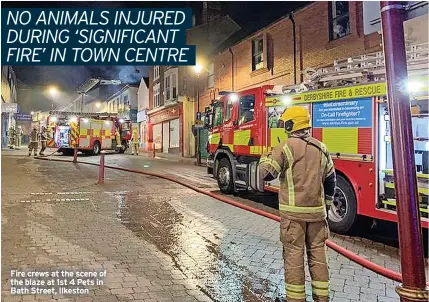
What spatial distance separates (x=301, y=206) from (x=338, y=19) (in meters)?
11.3

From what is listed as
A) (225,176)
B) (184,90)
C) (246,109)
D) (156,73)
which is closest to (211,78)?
(184,90)

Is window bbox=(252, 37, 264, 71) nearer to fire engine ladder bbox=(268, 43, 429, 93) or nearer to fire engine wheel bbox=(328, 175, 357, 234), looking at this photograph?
fire engine ladder bbox=(268, 43, 429, 93)

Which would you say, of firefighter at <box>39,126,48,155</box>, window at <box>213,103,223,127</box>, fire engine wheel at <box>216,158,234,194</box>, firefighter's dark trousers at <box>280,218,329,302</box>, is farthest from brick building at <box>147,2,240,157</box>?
firefighter's dark trousers at <box>280,218,329,302</box>

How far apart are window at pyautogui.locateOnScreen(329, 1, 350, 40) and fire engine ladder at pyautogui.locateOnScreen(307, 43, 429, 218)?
6.80 m

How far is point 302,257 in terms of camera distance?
3.24m

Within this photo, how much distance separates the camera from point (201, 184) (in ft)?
36.3

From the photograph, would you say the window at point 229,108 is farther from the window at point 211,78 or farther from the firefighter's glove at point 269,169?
the window at point 211,78

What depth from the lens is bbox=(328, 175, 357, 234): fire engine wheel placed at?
19.2ft

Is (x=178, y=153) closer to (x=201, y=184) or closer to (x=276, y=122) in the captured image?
(x=201, y=184)

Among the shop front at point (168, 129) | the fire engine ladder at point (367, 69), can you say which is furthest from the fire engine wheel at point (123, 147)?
the fire engine ladder at point (367, 69)

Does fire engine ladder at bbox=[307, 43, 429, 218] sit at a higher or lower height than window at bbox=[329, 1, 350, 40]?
lower

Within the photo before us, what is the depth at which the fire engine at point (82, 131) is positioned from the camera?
73.2ft

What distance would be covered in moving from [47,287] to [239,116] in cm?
605

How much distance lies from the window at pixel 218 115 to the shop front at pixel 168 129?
14965 mm
